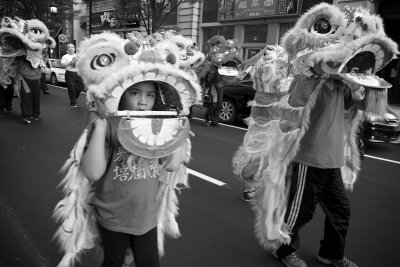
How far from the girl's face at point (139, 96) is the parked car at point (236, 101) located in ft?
24.2

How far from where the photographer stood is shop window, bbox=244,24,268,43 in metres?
16.2

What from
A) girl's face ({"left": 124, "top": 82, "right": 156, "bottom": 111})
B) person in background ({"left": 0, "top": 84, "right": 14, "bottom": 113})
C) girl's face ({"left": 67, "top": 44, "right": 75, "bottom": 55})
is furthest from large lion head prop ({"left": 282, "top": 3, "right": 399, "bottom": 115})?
girl's face ({"left": 67, "top": 44, "right": 75, "bottom": 55})

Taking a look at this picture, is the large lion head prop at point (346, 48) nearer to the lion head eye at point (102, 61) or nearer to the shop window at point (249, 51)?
the lion head eye at point (102, 61)

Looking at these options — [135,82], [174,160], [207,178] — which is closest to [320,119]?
[174,160]

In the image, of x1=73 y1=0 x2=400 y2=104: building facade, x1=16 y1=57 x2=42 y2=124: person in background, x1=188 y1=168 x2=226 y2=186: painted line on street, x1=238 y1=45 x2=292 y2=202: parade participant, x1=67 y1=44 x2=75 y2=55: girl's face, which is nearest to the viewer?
x1=238 y1=45 x2=292 y2=202: parade participant

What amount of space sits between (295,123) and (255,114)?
1286 millimetres

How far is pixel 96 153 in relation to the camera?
69.8 inches

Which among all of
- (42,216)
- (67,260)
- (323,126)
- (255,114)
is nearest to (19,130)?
(42,216)

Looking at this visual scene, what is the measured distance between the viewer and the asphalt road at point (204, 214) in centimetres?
296

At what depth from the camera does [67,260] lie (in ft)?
6.63

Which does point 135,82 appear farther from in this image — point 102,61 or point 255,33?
point 255,33

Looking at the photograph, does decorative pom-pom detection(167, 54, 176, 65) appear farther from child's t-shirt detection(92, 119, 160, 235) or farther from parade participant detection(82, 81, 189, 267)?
child's t-shirt detection(92, 119, 160, 235)

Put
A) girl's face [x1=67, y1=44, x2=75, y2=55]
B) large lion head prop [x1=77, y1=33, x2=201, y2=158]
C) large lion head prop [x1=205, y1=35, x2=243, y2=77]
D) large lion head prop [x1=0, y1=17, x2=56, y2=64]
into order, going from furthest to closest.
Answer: girl's face [x1=67, y1=44, x2=75, y2=55]
large lion head prop [x1=205, y1=35, x2=243, y2=77]
large lion head prop [x1=0, y1=17, x2=56, y2=64]
large lion head prop [x1=77, y1=33, x2=201, y2=158]

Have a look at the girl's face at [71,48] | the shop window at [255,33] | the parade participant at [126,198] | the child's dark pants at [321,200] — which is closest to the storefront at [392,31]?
the shop window at [255,33]
